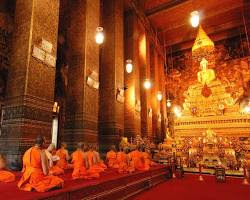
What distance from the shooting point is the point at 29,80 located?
540cm

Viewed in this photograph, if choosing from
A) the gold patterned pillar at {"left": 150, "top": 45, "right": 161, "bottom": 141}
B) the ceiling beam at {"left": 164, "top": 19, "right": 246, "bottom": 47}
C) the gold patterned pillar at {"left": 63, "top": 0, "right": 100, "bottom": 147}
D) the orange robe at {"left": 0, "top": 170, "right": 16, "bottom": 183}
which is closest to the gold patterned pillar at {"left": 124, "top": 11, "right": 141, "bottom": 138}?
the gold patterned pillar at {"left": 63, "top": 0, "right": 100, "bottom": 147}

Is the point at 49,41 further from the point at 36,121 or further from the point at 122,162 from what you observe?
the point at 122,162

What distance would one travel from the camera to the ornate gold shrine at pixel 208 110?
1271cm

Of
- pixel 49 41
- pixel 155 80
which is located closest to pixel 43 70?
pixel 49 41

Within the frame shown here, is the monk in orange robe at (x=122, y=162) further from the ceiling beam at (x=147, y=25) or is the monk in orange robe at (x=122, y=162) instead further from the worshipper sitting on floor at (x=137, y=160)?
the ceiling beam at (x=147, y=25)

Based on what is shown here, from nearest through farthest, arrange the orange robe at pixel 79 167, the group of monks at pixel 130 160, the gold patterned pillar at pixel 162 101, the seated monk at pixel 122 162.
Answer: the orange robe at pixel 79 167 < the seated monk at pixel 122 162 < the group of monks at pixel 130 160 < the gold patterned pillar at pixel 162 101

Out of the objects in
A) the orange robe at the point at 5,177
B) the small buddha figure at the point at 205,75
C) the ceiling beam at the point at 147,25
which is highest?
the ceiling beam at the point at 147,25

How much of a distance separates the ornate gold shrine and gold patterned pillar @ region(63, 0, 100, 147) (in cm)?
793

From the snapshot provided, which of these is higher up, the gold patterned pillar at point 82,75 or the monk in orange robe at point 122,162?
the gold patterned pillar at point 82,75

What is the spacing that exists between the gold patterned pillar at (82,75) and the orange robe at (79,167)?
1.90m

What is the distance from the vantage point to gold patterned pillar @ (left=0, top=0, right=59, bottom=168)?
5090 millimetres

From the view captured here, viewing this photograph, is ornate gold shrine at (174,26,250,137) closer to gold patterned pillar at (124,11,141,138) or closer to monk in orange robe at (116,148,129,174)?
gold patterned pillar at (124,11,141,138)

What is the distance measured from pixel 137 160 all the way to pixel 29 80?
4208 mm

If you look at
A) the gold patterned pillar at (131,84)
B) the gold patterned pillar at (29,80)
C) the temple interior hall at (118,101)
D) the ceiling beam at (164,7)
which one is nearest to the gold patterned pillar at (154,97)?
the temple interior hall at (118,101)
